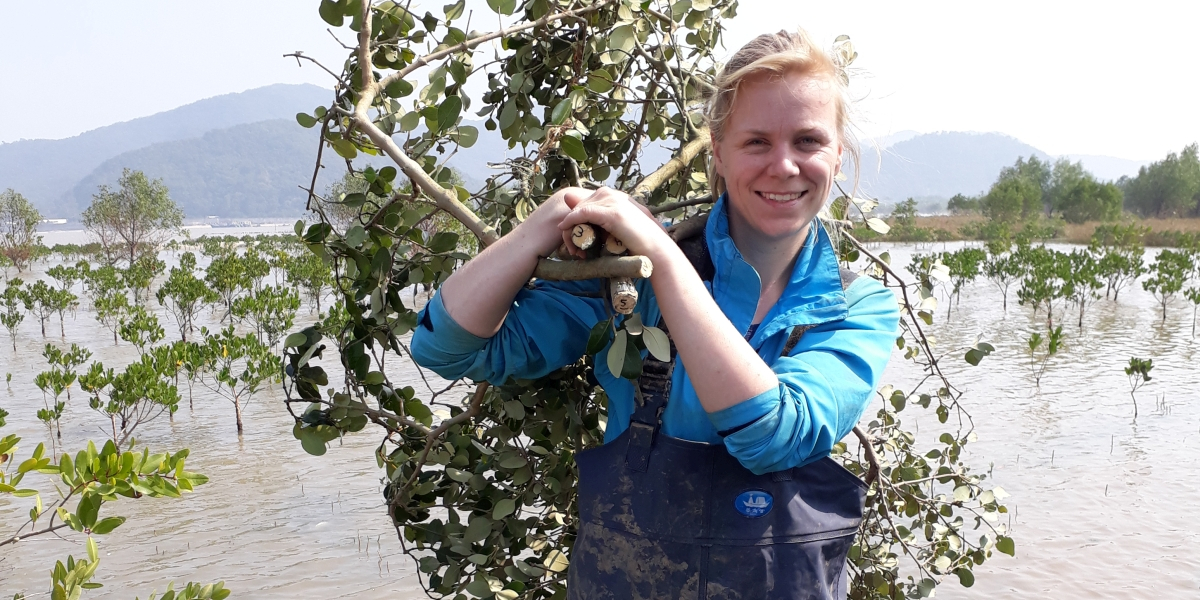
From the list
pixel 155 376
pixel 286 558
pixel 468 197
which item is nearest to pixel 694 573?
pixel 468 197

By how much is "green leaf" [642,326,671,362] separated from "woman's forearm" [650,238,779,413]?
0.05 ft

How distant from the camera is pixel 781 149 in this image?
49.8 inches

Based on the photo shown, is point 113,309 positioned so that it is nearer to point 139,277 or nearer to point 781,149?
point 139,277

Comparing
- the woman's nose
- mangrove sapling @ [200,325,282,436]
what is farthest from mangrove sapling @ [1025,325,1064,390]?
the woman's nose

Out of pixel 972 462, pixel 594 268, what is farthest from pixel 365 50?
pixel 972 462

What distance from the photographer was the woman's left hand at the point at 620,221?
1.14 m

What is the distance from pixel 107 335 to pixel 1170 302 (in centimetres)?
1884

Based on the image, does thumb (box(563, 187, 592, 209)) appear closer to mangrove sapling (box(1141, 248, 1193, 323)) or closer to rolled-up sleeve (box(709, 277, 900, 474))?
rolled-up sleeve (box(709, 277, 900, 474))

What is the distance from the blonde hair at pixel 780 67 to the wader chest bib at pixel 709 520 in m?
0.29

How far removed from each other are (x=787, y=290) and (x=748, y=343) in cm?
17

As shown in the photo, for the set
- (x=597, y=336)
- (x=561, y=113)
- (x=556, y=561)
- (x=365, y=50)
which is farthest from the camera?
(x=556, y=561)

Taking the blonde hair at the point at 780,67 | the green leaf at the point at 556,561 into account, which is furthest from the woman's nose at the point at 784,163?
the green leaf at the point at 556,561

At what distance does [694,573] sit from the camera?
126cm

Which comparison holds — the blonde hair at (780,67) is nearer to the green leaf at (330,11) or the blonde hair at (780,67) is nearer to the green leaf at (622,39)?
the green leaf at (622,39)
